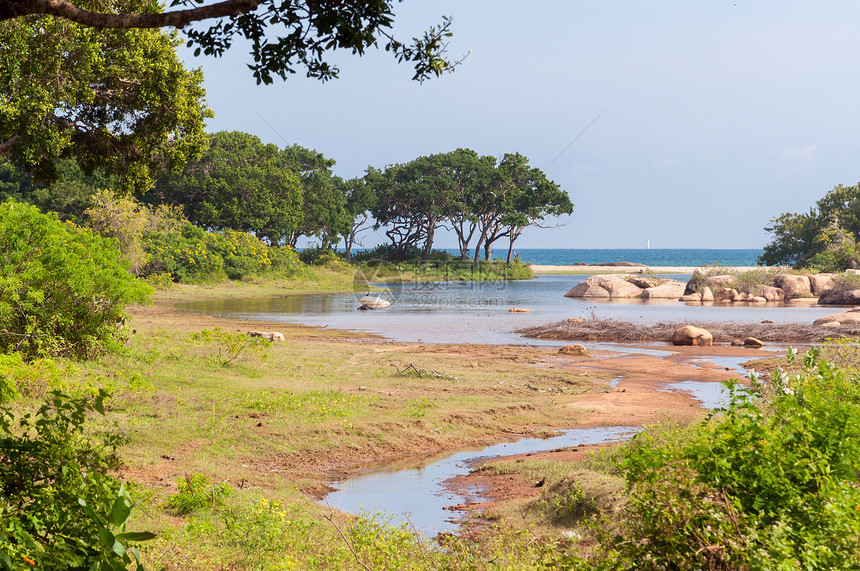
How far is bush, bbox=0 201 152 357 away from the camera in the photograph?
1224cm

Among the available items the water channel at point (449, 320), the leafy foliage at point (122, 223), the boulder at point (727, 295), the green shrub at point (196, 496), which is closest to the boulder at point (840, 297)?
the water channel at point (449, 320)

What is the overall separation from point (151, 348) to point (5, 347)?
435 cm

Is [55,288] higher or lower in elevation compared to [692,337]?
higher

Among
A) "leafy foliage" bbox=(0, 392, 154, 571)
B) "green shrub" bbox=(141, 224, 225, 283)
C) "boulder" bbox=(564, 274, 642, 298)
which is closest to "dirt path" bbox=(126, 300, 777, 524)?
"leafy foliage" bbox=(0, 392, 154, 571)

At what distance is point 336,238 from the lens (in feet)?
234

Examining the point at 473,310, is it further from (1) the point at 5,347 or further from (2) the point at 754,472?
(2) the point at 754,472

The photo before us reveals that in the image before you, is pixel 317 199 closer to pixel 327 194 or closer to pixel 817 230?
pixel 327 194

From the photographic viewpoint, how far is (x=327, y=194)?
225 ft

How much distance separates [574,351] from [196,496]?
1826 centimetres

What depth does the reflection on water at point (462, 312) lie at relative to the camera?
104ft

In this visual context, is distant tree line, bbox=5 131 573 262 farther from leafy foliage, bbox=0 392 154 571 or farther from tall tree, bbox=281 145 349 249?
leafy foliage, bbox=0 392 154 571

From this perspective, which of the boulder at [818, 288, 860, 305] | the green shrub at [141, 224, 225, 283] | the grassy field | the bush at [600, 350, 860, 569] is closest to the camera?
the bush at [600, 350, 860, 569]

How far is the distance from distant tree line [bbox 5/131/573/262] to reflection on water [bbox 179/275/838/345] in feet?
39.1

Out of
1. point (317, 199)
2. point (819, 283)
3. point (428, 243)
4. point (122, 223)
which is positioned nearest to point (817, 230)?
point (819, 283)
